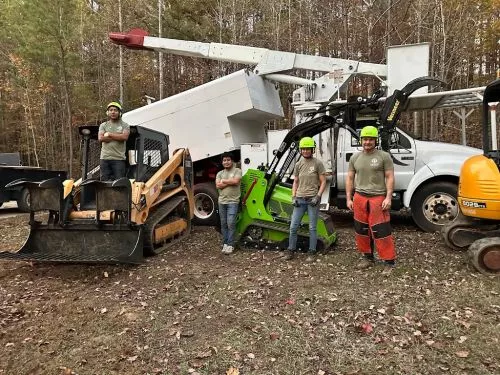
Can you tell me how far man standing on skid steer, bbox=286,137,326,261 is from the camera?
250 inches

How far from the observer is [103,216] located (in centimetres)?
623

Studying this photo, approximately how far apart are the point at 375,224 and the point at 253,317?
217 cm

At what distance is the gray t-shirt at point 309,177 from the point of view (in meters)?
6.34

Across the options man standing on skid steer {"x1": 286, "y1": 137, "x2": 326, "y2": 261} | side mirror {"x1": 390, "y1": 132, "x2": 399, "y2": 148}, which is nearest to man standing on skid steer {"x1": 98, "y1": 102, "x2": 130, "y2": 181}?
man standing on skid steer {"x1": 286, "y1": 137, "x2": 326, "y2": 261}

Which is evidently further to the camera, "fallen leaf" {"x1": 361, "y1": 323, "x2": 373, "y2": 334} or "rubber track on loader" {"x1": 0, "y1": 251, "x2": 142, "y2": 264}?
"rubber track on loader" {"x1": 0, "y1": 251, "x2": 142, "y2": 264}

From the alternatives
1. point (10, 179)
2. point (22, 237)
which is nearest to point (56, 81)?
point (10, 179)

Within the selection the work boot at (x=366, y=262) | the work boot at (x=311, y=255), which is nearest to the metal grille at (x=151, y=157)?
the work boot at (x=311, y=255)

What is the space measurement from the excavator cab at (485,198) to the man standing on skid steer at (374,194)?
3.47 feet

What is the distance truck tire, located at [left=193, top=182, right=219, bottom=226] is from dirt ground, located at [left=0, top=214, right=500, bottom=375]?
270cm

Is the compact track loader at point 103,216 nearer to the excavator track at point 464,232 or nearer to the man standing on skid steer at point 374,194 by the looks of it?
the man standing on skid steer at point 374,194

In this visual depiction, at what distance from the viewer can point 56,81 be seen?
23062 mm

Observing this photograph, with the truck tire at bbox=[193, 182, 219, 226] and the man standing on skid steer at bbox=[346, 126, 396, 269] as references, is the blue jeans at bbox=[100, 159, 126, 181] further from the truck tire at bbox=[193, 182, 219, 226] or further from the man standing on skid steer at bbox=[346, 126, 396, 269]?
the man standing on skid steer at bbox=[346, 126, 396, 269]

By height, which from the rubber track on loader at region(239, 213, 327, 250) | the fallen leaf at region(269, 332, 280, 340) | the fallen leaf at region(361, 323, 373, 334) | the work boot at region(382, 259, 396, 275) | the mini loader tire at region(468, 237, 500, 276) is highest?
the rubber track on loader at region(239, 213, 327, 250)

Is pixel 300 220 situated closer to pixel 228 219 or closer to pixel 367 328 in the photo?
pixel 228 219
